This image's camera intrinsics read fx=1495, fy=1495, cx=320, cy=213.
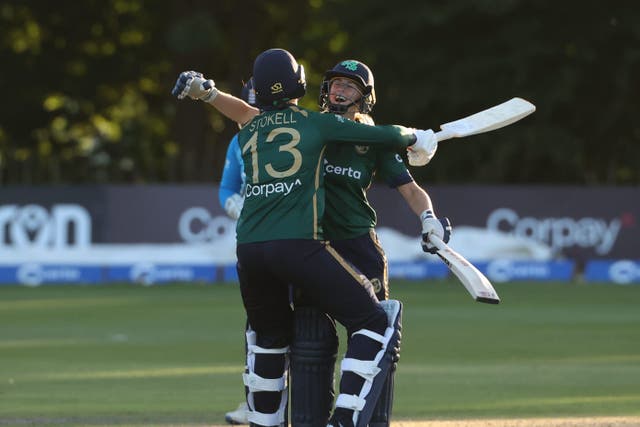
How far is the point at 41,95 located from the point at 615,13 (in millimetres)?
12452

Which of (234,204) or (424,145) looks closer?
(424,145)

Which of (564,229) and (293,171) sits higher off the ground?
(293,171)

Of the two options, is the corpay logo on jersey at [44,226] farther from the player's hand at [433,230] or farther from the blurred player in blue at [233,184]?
the player's hand at [433,230]

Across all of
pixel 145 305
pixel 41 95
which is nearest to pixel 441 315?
pixel 145 305

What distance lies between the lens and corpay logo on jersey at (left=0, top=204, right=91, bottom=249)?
22.1 meters

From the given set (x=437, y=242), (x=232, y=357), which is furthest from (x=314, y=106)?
(x=437, y=242)

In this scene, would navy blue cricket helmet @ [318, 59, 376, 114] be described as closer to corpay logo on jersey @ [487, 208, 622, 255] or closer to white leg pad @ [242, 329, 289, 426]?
white leg pad @ [242, 329, 289, 426]

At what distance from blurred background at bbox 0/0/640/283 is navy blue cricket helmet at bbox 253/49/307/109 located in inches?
621

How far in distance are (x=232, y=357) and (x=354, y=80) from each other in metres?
5.91

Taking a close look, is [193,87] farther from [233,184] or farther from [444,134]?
[233,184]

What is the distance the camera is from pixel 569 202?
23.6 meters

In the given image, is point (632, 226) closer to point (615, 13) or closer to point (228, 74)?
point (615, 13)

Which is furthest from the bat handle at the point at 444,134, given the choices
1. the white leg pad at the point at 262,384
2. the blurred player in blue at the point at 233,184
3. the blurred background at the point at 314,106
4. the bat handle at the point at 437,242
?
the blurred background at the point at 314,106

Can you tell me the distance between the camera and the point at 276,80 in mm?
6719
